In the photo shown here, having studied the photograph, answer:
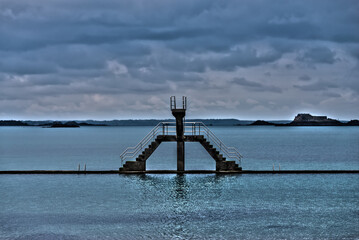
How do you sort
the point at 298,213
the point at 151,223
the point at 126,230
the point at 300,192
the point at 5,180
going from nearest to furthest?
the point at 126,230, the point at 151,223, the point at 298,213, the point at 300,192, the point at 5,180

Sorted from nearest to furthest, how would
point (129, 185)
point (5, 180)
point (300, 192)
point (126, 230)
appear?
point (126, 230) → point (300, 192) → point (129, 185) → point (5, 180)

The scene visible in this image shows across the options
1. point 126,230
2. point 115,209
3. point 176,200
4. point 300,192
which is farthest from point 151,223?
point 300,192

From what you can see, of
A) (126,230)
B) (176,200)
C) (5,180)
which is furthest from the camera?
(5,180)

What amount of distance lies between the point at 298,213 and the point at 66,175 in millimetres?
28876

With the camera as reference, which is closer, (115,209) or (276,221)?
(276,221)

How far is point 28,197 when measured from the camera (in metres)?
35.2

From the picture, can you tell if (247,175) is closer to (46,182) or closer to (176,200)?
(176,200)

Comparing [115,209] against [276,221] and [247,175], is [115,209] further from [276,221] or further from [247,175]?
[247,175]

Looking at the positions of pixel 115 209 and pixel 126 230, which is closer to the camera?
pixel 126 230

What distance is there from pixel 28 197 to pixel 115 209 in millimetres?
9403

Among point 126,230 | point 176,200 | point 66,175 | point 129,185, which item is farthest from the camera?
point 66,175

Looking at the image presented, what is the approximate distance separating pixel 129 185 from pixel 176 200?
8560mm

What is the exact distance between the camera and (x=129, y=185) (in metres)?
40.7

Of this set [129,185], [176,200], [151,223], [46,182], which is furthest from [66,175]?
[151,223]
